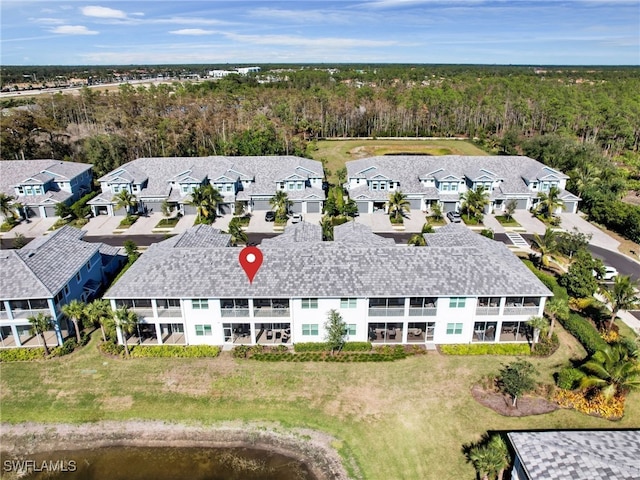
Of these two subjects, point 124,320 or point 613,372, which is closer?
point 613,372

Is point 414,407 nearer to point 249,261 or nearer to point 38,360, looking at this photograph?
point 249,261

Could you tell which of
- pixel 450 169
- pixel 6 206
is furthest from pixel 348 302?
pixel 6 206

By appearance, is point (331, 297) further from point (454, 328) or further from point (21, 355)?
point (21, 355)

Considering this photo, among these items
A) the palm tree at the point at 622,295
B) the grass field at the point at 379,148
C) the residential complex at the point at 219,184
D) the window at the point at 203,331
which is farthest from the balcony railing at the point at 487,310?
the grass field at the point at 379,148

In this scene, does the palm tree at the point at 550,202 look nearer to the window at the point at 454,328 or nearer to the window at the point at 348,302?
the window at the point at 454,328

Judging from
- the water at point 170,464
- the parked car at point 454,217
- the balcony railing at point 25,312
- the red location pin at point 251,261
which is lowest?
Result: the water at point 170,464

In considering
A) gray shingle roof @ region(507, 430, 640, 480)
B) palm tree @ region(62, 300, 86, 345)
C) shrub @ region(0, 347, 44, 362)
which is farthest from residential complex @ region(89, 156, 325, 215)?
gray shingle roof @ region(507, 430, 640, 480)

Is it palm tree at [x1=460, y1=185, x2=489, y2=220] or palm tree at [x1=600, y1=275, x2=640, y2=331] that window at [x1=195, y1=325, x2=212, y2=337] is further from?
palm tree at [x1=460, y1=185, x2=489, y2=220]

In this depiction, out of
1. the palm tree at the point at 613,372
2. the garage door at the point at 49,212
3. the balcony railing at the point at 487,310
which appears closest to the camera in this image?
the palm tree at the point at 613,372
